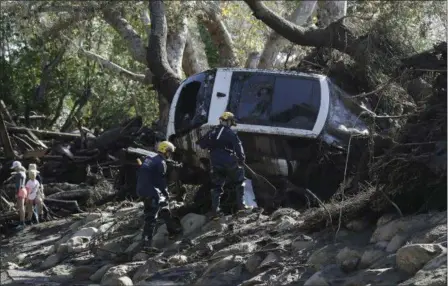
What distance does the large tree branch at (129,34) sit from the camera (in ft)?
66.6

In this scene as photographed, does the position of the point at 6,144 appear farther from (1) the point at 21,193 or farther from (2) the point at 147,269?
(2) the point at 147,269

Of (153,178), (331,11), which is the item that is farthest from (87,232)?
(331,11)

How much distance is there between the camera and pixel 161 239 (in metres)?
12.0

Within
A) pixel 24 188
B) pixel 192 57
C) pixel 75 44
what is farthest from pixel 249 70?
pixel 75 44

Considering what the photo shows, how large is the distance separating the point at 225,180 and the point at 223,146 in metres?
0.52

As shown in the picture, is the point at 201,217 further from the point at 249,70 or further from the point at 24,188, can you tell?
the point at 24,188

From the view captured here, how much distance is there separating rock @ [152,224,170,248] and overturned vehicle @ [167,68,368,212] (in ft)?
4.42

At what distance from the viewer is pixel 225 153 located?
38.2 feet

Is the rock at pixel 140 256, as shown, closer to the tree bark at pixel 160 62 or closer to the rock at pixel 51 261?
the rock at pixel 51 261

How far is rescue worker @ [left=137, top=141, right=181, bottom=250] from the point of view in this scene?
11578mm

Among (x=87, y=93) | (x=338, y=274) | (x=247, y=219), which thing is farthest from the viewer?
(x=87, y=93)

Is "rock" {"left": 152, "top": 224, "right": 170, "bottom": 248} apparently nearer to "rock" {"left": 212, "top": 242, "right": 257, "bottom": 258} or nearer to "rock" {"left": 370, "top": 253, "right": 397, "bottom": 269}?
"rock" {"left": 212, "top": 242, "right": 257, "bottom": 258}

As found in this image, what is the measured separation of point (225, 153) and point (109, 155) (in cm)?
779

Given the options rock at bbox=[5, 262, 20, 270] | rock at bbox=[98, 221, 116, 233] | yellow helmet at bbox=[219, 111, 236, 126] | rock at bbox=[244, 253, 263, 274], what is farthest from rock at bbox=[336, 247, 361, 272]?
rock at bbox=[5, 262, 20, 270]
